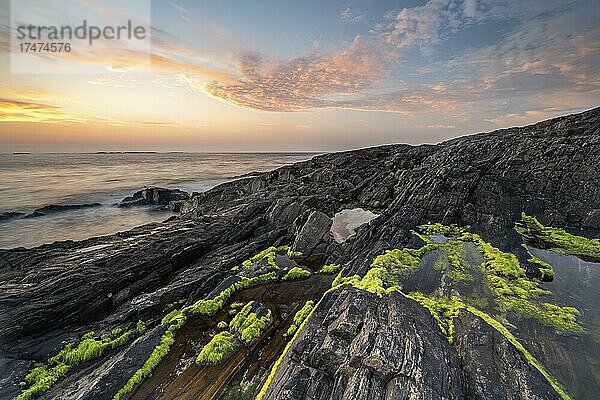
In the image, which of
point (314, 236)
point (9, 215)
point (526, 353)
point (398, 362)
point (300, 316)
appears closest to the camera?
point (398, 362)

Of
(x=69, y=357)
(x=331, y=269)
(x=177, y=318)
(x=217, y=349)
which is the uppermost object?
(x=331, y=269)

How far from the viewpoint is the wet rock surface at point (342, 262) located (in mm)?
9047

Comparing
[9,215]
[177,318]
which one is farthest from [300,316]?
[9,215]

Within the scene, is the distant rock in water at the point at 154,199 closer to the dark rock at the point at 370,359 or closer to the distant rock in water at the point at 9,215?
the distant rock in water at the point at 9,215

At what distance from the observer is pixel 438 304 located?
1381 cm

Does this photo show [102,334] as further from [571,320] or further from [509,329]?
[571,320]

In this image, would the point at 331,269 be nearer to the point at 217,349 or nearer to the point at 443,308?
the point at 443,308

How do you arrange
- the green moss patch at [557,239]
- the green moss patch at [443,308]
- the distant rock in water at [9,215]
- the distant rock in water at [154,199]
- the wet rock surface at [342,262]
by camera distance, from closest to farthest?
the wet rock surface at [342,262] → the green moss patch at [443,308] → the green moss patch at [557,239] → the distant rock in water at [9,215] → the distant rock in water at [154,199]

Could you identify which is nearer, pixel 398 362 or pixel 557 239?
pixel 398 362

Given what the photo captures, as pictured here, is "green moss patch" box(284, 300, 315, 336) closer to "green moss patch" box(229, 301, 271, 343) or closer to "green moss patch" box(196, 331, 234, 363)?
"green moss patch" box(229, 301, 271, 343)

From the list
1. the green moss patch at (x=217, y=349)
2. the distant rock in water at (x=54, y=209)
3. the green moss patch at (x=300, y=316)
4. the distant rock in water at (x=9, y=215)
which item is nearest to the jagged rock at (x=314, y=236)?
the green moss patch at (x=300, y=316)

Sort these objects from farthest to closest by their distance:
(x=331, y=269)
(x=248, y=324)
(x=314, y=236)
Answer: (x=314, y=236) < (x=331, y=269) < (x=248, y=324)

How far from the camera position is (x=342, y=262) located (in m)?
19.9

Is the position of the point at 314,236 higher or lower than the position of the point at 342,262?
higher
